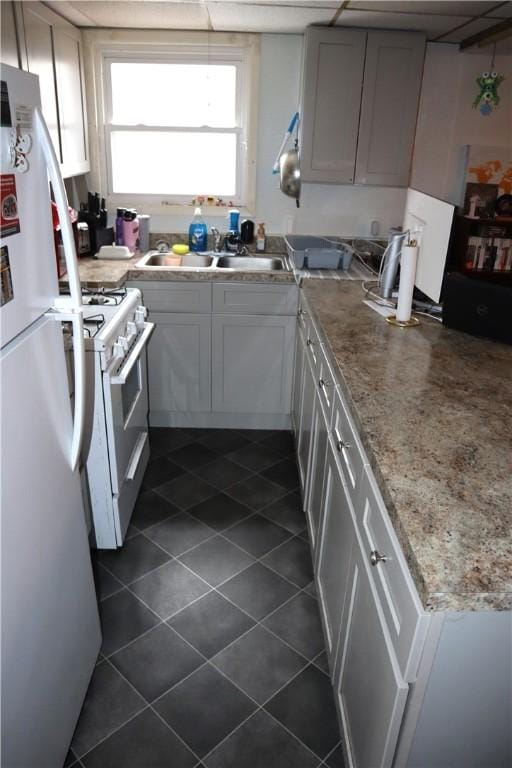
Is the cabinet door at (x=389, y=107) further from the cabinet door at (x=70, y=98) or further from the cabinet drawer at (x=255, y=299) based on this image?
the cabinet door at (x=70, y=98)

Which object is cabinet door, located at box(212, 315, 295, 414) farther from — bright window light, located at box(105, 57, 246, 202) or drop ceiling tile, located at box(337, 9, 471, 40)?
drop ceiling tile, located at box(337, 9, 471, 40)

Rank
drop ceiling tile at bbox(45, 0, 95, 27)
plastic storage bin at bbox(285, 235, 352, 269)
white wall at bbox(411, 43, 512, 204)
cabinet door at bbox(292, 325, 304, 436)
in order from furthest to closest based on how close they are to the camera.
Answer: white wall at bbox(411, 43, 512, 204), plastic storage bin at bbox(285, 235, 352, 269), cabinet door at bbox(292, 325, 304, 436), drop ceiling tile at bbox(45, 0, 95, 27)

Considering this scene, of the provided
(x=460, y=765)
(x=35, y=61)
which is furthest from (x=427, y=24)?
(x=460, y=765)

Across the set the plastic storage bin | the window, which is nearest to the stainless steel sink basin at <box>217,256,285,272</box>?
the plastic storage bin

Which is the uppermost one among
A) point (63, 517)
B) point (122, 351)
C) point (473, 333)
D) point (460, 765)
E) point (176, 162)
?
point (176, 162)

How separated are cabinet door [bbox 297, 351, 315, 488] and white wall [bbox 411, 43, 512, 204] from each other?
1.64 meters

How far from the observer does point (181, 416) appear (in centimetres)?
338

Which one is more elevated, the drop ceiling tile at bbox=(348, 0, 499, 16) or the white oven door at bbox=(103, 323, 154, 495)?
the drop ceiling tile at bbox=(348, 0, 499, 16)

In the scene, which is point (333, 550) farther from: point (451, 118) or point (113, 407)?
point (451, 118)

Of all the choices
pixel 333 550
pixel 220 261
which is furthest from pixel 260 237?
pixel 333 550

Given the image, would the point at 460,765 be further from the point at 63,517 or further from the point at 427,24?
the point at 427,24

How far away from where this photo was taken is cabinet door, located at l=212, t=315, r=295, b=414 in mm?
3135

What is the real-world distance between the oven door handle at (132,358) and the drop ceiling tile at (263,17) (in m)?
1.53

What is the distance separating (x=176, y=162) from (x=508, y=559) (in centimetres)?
319
